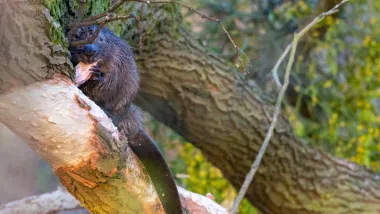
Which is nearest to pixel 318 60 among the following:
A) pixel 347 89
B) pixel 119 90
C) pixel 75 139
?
pixel 347 89

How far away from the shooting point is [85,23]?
121cm

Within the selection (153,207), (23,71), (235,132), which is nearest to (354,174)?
(235,132)

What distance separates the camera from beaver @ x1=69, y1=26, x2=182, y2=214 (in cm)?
129

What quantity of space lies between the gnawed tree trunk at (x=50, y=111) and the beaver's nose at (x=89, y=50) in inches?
6.1

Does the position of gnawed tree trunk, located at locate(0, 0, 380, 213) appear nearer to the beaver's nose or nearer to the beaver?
the beaver

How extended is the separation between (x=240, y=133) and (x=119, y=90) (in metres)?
1.07

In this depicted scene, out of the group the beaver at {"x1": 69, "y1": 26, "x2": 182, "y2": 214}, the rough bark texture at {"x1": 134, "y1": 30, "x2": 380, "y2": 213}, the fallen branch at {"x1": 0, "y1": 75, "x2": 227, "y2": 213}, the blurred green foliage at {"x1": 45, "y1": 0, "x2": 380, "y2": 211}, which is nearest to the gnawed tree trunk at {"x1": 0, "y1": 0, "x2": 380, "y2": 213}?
the rough bark texture at {"x1": 134, "y1": 30, "x2": 380, "y2": 213}

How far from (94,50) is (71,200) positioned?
0.79 meters

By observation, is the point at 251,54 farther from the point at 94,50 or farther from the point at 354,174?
the point at 94,50

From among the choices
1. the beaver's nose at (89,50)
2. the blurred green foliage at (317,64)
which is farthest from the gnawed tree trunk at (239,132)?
the beaver's nose at (89,50)

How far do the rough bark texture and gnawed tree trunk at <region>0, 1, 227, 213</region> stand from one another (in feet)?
3.31

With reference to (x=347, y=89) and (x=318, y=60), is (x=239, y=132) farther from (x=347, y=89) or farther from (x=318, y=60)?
(x=318, y=60)

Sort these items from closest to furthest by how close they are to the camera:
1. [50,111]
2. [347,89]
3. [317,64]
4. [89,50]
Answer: [50,111] < [89,50] < [347,89] < [317,64]

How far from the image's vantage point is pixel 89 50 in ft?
4.28
